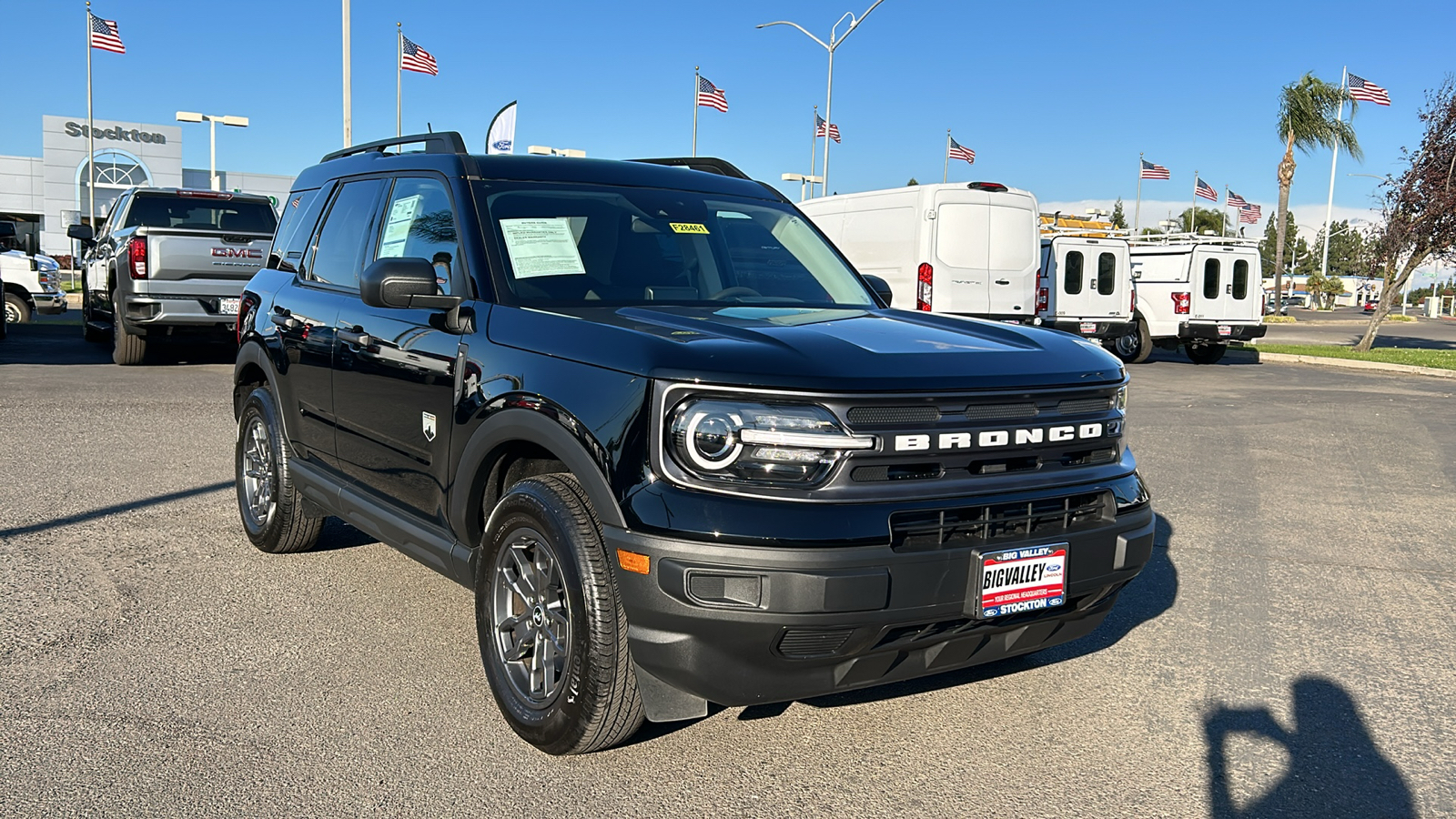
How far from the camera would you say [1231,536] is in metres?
6.85

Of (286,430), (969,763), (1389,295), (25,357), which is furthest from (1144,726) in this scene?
(1389,295)

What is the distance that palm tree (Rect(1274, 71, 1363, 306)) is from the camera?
134 ft

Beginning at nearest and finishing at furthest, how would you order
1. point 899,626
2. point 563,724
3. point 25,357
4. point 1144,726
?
point 899,626, point 563,724, point 1144,726, point 25,357

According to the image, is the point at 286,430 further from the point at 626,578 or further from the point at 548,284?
the point at 626,578

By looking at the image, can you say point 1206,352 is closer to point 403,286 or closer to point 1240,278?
point 1240,278

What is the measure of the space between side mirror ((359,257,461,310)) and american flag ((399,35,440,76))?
26526 mm

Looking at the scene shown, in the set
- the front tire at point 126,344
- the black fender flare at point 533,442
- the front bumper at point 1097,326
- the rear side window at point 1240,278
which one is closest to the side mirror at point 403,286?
the black fender flare at point 533,442

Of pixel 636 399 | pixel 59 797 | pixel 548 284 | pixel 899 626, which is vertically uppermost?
pixel 548 284

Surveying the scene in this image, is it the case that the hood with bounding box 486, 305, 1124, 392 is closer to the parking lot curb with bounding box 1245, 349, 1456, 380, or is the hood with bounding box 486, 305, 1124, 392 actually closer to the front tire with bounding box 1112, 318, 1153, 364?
the parking lot curb with bounding box 1245, 349, 1456, 380

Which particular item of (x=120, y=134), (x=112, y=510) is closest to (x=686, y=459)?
(x=112, y=510)

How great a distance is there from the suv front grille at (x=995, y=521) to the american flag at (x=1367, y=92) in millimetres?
35040

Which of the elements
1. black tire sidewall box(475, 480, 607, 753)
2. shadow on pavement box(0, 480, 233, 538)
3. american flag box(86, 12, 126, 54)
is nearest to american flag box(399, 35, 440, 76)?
american flag box(86, 12, 126, 54)

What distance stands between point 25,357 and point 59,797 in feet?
46.7

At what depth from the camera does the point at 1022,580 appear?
10.9 ft
